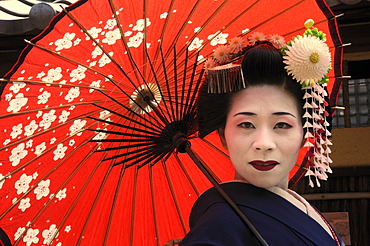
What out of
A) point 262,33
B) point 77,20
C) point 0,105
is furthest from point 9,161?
point 262,33

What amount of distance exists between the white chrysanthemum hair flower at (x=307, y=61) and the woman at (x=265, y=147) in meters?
0.06

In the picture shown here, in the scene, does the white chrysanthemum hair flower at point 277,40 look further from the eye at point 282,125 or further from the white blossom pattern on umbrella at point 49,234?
the white blossom pattern on umbrella at point 49,234

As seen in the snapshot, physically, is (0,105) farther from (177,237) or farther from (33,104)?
(177,237)

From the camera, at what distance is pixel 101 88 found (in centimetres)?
302

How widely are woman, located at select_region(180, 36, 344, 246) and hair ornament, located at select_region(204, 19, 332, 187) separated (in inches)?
1.7

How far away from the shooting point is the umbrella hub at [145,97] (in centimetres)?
301

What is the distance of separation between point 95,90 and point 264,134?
894 millimetres

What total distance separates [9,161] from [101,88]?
0.58 m

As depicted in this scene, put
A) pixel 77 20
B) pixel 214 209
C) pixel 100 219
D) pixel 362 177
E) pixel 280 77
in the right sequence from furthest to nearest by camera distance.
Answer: pixel 362 177
pixel 100 219
pixel 77 20
pixel 280 77
pixel 214 209

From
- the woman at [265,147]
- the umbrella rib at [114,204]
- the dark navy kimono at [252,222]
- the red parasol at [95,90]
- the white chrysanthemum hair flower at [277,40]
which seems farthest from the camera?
the umbrella rib at [114,204]

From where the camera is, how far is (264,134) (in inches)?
Answer: 102

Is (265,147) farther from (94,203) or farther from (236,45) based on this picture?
(94,203)

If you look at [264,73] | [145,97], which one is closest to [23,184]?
[145,97]

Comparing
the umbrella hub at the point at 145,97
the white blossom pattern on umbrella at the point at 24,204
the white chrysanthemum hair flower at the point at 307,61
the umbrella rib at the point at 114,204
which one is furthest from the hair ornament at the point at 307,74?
the white blossom pattern on umbrella at the point at 24,204
